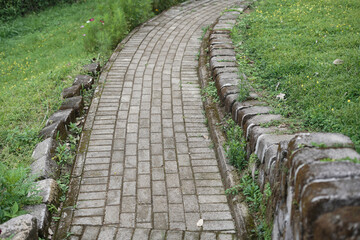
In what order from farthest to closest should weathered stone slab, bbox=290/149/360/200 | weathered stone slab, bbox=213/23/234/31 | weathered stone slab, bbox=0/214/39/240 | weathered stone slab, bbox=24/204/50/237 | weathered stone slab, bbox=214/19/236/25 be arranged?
1. weathered stone slab, bbox=214/19/236/25
2. weathered stone slab, bbox=213/23/234/31
3. weathered stone slab, bbox=24/204/50/237
4. weathered stone slab, bbox=0/214/39/240
5. weathered stone slab, bbox=290/149/360/200

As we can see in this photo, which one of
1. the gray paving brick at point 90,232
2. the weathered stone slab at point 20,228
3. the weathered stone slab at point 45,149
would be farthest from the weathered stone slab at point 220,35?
the weathered stone slab at point 20,228

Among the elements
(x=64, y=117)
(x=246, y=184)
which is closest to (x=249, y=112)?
(x=246, y=184)

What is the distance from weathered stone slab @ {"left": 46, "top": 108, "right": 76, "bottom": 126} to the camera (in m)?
4.82

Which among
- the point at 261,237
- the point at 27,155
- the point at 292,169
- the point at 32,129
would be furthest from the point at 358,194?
the point at 32,129

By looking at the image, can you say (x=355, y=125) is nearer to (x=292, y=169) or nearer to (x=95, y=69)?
(x=292, y=169)

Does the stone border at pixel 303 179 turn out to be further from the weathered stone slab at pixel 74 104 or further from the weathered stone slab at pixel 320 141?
the weathered stone slab at pixel 74 104

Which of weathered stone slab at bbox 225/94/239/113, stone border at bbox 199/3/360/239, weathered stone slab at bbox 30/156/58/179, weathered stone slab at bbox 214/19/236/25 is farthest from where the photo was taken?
weathered stone slab at bbox 214/19/236/25

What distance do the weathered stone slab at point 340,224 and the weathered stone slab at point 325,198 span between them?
0.11ft

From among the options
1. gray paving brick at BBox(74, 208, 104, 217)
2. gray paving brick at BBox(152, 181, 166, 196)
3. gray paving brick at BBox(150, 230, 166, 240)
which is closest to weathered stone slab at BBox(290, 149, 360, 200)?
gray paving brick at BBox(150, 230, 166, 240)

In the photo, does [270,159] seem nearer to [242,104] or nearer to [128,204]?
[242,104]

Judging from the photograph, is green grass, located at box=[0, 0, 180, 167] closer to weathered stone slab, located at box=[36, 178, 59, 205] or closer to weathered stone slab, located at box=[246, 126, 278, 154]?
weathered stone slab, located at box=[36, 178, 59, 205]

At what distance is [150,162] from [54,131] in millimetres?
1334

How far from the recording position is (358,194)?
1873 mm

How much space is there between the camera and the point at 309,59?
16.9 feet
